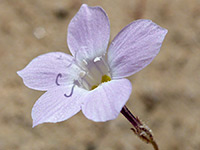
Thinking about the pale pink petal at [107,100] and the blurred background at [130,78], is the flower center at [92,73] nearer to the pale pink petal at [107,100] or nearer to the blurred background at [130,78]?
the pale pink petal at [107,100]

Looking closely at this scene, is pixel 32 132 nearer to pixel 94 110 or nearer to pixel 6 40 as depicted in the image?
pixel 6 40

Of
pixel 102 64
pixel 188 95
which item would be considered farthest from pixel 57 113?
pixel 188 95

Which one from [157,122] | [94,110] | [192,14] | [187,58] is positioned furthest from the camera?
[192,14]

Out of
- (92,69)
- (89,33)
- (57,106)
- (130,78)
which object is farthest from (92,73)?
(130,78)

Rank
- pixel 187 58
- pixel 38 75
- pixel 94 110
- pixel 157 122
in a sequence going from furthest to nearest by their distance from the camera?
pixel 187 58 < pixel 157 122 < pixel 38 75 < pixel 94 110

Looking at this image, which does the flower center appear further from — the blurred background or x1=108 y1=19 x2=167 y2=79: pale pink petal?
the blurred background

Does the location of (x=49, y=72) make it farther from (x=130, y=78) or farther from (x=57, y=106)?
(x=130, y=78)

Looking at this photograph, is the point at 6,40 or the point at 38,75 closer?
the point at 38,75

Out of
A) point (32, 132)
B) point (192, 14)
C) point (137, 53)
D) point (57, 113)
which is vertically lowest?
point (32, 132)
